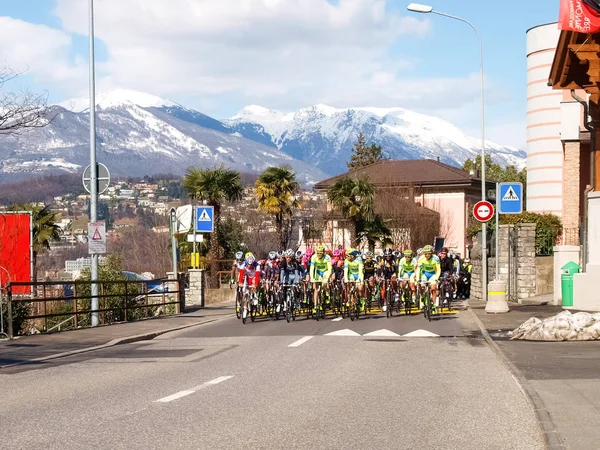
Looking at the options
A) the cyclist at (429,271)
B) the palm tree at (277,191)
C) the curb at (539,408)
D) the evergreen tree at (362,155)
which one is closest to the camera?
the curb at (539,408)

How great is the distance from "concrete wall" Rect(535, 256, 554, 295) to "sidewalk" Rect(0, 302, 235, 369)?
37.2 ft

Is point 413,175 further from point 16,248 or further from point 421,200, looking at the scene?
point 16,248

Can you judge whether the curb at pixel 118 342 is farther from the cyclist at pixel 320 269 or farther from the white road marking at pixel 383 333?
the white road marking at pixel 383 333

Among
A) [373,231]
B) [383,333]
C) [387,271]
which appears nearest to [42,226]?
[373,231]

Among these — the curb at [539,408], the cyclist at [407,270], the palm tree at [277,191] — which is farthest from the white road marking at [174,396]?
the palm tree at [277,191]

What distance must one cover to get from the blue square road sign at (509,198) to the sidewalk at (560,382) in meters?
6.65

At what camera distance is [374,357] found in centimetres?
1589

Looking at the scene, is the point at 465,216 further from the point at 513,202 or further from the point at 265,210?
the point at 513,202

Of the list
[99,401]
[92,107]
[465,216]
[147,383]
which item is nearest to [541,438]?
[99,401]

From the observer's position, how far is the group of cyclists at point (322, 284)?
26.2 meters

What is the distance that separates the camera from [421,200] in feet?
240

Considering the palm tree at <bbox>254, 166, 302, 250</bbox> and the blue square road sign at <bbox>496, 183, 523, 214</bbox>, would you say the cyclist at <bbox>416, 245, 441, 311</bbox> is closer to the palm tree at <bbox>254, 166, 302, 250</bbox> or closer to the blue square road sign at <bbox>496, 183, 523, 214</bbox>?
the blue square road sign at <bbox>496, 183, 523, 214</bbox>

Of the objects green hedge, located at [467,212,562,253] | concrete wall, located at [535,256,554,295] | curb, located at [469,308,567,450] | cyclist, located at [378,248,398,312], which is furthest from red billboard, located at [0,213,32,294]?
curb, located at [469,308,567,450]

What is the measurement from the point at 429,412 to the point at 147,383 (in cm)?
410
